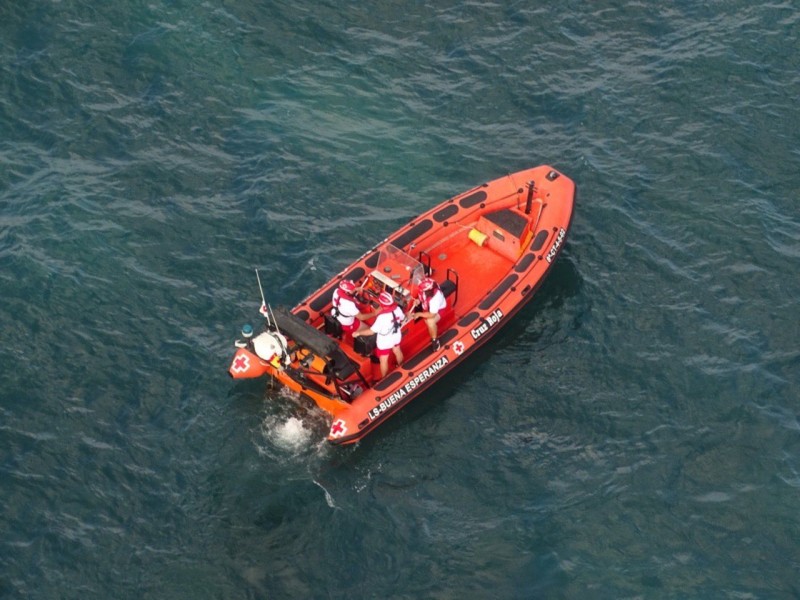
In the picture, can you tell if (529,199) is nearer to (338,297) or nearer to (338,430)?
(338,297)

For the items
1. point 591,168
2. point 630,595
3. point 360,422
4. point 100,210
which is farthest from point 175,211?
point 630,595

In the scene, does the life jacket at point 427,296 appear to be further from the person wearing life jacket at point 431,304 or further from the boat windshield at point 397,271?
the boat windshield at point 397,271

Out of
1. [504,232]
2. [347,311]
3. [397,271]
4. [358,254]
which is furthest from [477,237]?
[347,311]

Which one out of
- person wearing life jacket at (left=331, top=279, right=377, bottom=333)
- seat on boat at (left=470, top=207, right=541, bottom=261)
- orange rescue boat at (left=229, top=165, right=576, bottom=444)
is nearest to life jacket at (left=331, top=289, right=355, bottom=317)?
person wearing life jacket at (left=331, top=279, right=377, bottom=333)

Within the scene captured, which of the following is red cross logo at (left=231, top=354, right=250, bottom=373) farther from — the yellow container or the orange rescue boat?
the yellow container

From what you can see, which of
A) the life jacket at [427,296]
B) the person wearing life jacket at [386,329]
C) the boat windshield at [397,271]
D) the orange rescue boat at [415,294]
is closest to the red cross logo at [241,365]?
the orange rescue boat at [415,294]

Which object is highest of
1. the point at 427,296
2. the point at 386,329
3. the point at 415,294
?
the point at 427,296

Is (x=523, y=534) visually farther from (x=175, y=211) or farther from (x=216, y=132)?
(x=216, y=132)
